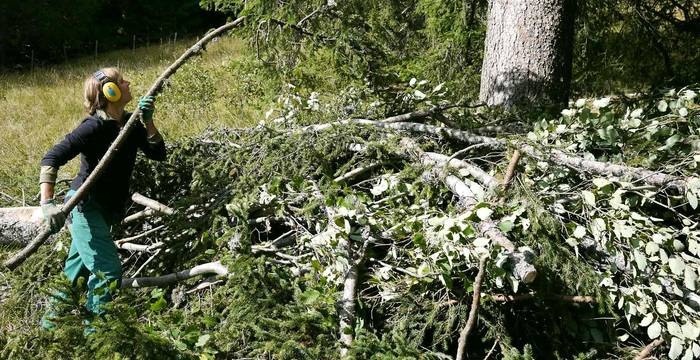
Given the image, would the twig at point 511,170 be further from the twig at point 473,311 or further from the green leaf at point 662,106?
the green leaf at point 662,106

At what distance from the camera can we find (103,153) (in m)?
3.93

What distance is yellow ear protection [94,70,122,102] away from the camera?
152 inches

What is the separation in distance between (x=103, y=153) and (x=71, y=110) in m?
6.78

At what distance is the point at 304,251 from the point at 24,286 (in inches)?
74.0

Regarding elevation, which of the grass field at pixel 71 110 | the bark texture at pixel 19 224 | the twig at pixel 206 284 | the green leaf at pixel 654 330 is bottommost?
the grass field at pixel 71 110

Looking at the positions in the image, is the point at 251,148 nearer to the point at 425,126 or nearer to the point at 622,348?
the point at 425,126

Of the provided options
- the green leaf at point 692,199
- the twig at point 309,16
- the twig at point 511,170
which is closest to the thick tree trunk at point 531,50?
the twig at point 309,16

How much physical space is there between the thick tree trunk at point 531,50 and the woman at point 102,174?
3.06 m

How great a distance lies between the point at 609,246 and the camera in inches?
128

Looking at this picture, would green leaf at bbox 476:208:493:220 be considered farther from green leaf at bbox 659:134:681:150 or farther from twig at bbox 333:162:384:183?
green leaf at bbox 659:134:681:150

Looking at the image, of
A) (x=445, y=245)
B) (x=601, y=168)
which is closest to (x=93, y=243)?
(x=445, y=245)

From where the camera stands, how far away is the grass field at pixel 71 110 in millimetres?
6582

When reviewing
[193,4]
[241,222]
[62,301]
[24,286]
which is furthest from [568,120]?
[193,4]

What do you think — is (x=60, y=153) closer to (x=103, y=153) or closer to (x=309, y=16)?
(x=103, y=153)
